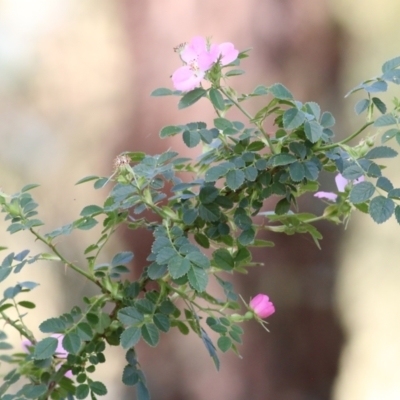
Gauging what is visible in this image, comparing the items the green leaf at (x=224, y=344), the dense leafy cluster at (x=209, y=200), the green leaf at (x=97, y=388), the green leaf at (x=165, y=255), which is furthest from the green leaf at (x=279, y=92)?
the green leaf at (x=97, y=388)

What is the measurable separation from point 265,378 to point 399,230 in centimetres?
45

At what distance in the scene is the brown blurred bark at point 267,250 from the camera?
2.92 feet

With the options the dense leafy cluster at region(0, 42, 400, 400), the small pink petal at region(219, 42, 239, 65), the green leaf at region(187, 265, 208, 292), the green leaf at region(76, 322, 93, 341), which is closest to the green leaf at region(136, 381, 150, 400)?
the dense leafy cluster at region(0, 42, 400, 400)

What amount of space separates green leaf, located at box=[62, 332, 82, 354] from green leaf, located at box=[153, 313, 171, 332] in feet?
0.31

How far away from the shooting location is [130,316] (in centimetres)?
47

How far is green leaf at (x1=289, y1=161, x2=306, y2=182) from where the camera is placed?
46 centimetres

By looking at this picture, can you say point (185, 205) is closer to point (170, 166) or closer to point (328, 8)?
point (170, 166)

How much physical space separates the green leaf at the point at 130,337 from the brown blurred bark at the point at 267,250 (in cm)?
45

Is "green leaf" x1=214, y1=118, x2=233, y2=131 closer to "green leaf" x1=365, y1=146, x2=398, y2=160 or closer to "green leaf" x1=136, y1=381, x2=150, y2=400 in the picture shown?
"green leaf" x1=365, y1=146, x2=398, y2=160

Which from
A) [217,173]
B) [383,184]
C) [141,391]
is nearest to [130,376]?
[141,391]

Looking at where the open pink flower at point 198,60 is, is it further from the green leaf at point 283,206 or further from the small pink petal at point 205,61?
the green leaf at point 283,206

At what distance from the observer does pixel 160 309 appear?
0.50m

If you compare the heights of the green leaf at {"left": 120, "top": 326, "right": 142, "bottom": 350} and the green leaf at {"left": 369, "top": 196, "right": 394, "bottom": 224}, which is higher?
the green leaf at {"left": 369, "top": 196, "right": 394, "bottom": 224}

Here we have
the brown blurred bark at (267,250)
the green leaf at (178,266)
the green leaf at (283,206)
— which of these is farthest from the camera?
the brown blurred bark at (267,250)
